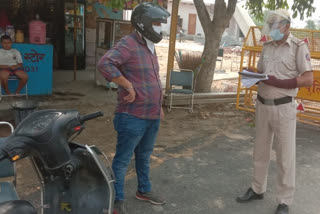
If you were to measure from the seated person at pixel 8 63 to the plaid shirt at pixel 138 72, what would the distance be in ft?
13.9

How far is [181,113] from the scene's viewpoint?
7172 millimetres

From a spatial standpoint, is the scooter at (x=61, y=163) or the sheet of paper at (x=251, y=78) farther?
the sheet of paper at (x=251, y=78)

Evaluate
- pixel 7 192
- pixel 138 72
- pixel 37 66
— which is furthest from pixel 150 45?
pixel 37 66

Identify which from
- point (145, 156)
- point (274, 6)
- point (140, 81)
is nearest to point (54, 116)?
point (140, 81)

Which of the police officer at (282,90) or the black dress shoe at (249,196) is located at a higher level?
the police officer at (282,90)

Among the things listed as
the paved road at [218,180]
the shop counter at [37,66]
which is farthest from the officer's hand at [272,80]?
the shop counter at [37,66]

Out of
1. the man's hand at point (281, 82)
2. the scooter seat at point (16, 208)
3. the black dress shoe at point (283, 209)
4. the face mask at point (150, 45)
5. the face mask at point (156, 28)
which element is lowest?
the black dress shoe at point (283, 209)

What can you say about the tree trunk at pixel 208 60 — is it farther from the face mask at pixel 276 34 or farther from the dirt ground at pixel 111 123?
the face mask at pixel 276 34

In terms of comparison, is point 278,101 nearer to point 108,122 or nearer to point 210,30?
point 108,122

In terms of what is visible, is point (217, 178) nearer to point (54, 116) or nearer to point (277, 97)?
point (277, 97)

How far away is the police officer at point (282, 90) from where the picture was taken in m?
3.11

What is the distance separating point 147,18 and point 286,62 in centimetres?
135

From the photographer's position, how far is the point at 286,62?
3.14 m

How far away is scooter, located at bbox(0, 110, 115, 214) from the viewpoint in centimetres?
183
